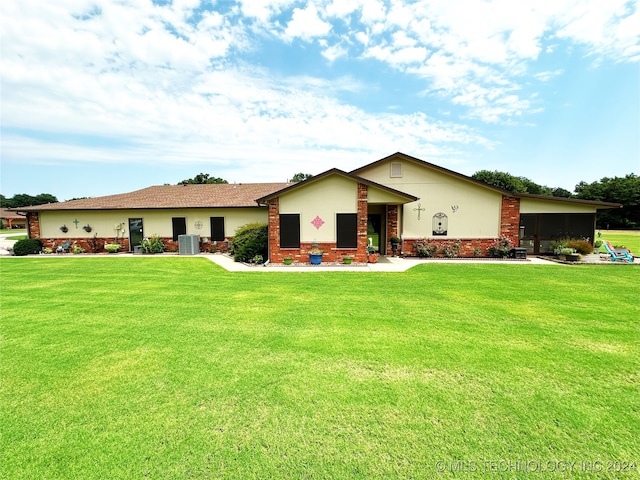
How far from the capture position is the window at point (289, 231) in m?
13.9

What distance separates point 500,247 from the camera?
1516 cm

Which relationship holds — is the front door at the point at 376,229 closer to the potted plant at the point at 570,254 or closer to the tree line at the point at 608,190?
the potted plant at the point at 570,254

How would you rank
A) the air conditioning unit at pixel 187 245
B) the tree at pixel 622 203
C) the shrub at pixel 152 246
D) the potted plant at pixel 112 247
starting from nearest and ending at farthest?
the air conditioning unit at pixel 187 245 → the shrub at pixel 152 246 → the potted plant at pixel 112 247 → the tree at pixel 622 203

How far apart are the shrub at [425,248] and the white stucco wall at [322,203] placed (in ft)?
13.8

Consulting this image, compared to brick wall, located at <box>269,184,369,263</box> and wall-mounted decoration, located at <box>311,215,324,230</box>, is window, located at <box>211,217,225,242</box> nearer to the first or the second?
brick wall, located at <box>269,184,369,263</box>

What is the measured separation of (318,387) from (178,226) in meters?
17.6

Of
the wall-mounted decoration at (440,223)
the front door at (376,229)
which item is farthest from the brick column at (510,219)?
the front door at (376,229)

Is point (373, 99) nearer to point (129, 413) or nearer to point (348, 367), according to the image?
point (348, 367)

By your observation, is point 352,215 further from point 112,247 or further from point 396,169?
point 112,247

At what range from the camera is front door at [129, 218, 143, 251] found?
18.9 m

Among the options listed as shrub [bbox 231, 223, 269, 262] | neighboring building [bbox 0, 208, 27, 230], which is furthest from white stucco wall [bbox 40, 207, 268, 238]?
neighboring building [bbox 0, 208, 27, 230]

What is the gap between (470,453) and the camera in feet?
8.63

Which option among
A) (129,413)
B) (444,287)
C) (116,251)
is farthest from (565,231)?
(116,251)

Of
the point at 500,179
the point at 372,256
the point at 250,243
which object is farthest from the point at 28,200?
the point at 500,179
